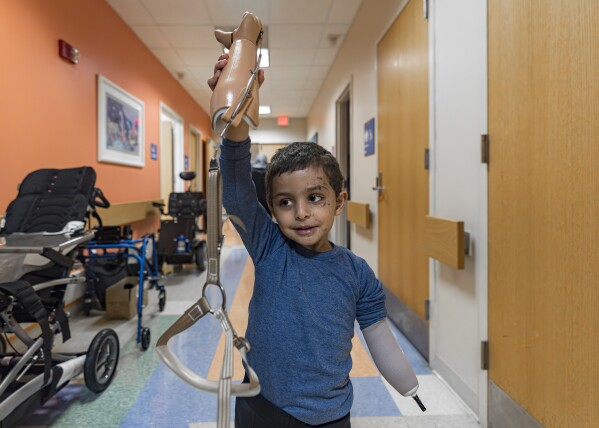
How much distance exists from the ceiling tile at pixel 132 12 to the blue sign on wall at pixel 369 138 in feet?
8.09

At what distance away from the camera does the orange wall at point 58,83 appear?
2.29 metres

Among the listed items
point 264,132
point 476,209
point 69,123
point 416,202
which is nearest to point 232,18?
point 69,123

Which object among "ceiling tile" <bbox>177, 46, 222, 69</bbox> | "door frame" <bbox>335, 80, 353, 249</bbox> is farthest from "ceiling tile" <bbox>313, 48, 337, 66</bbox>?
"ceiling tile" <bbox>177, 46, 222, 69</bbox>

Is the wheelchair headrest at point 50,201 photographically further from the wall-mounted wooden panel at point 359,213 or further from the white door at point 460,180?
the wall-mounted wooden panel at point 359,213

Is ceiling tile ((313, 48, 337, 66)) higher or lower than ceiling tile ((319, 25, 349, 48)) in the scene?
higher

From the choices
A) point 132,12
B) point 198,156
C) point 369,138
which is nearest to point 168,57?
point 132,12

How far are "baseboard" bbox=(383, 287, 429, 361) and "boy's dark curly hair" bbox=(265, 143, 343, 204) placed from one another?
1698 millimetres

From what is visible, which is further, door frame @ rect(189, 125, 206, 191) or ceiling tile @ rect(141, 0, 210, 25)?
door frame @ rect(189, 125, 206, 191)

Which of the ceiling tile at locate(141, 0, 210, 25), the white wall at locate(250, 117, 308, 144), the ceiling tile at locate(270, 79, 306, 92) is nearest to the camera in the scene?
the ceiling tile at locate(141, 0, 210, 25)

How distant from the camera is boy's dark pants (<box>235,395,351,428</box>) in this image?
680 millimetres

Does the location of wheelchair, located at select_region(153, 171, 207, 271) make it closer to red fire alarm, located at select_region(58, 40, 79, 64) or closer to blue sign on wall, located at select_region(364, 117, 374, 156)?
red fire alarm, located at select_region(58, 40, 79, 64)

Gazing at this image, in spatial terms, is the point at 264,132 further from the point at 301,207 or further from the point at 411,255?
the point at 301,207

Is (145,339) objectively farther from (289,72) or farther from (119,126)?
(289,72)

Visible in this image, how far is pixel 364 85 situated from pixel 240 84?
10.9 ft
